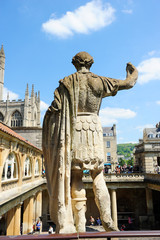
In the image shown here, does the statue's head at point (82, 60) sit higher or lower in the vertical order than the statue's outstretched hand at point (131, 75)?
higher

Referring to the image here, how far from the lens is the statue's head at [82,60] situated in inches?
139

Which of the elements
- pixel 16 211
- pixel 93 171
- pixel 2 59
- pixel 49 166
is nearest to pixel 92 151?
pixel 93 171

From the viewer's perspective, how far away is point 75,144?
10.2ft

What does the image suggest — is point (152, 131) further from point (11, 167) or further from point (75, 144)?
point (75, 144)

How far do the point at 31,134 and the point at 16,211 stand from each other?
16.0 metres

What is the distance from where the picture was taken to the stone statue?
285 centimetres

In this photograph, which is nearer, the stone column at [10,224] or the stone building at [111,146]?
the stone column at [10,224]

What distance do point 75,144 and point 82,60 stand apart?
151 cm

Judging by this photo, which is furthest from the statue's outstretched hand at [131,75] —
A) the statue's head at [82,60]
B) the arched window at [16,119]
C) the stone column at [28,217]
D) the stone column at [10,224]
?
the arched window at [16,119]

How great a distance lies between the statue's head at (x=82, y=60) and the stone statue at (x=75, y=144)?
20 centimetres

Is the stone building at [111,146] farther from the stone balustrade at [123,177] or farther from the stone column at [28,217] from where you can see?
the stone column at [28,217]

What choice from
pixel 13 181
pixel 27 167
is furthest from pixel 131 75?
pixel 27 167

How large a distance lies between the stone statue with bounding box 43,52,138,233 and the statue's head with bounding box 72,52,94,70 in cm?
20

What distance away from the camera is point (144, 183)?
22703 millimetres
